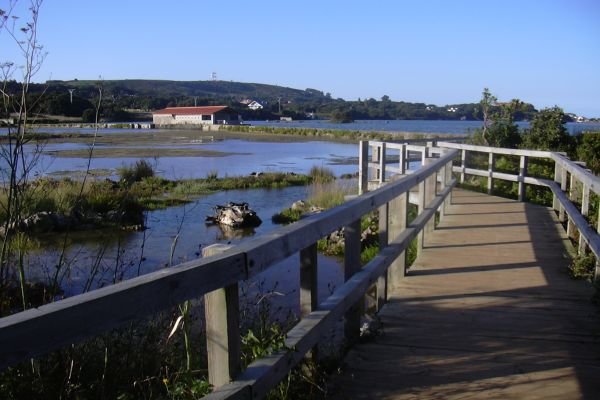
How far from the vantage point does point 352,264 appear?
456 centimetres

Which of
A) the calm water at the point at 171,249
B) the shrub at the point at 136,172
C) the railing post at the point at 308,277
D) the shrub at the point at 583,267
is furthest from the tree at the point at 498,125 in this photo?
the railing post at the point at 308,277

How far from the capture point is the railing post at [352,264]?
4.40 meters

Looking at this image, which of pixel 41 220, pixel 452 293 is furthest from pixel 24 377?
pixel 41 220

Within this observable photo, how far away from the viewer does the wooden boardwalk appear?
12.9ft

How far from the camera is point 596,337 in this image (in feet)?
15.4

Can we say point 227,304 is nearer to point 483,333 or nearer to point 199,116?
point 483,333

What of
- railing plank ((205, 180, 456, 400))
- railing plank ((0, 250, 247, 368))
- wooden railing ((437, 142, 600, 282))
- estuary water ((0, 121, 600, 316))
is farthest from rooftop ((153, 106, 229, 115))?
railing plank ((0, 250, 247, 368))

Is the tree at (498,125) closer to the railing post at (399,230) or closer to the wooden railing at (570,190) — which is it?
the wooden railing at (570,190)

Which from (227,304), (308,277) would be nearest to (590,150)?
(308,277)

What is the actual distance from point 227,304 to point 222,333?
121 mm

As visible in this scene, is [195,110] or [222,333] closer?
[222,333]

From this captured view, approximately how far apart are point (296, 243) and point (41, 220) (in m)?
14.5

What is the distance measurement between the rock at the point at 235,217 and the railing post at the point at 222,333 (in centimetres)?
1433

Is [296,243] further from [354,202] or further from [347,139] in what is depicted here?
[347,139]
